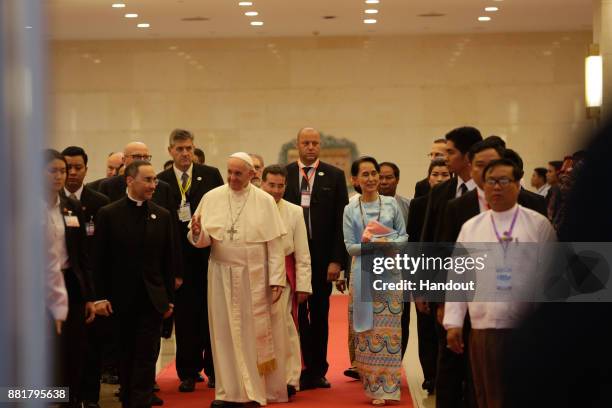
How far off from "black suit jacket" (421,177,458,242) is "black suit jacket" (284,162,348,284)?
7.31ft

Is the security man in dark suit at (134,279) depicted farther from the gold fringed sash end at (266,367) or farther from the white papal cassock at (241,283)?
the gold fringed sash end at (266,367)

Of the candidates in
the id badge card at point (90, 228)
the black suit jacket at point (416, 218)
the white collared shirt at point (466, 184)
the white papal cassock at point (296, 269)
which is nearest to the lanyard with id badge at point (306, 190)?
the white papal cassock at point (296, 269)

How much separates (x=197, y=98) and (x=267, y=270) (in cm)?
1167

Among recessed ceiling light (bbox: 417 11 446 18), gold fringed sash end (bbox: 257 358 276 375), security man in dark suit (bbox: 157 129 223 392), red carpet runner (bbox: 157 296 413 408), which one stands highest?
recessed ceiling light (bbox: 417 11 446 18)

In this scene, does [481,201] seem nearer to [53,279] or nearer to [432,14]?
[53,279]

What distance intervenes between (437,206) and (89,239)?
8.85 feet

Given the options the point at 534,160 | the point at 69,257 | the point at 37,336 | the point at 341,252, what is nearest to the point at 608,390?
the point at 37,336

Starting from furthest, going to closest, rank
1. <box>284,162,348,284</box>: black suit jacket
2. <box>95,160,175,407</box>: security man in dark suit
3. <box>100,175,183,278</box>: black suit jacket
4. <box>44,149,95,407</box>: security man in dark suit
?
<box>284,162,348,284</box>: black suit jacket, <box>100,175,183,278</box>: black suit jacket, <box>95,160,175,407</box>: security man in dark suit, <box>44,149,95,407</box>: security man in dark suit

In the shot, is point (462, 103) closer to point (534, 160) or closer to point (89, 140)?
point (534, 160)

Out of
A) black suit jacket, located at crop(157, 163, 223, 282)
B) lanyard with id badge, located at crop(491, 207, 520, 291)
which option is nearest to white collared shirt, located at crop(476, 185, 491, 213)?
lanyard with id badge, located at crop(491, 207, 520, 291)

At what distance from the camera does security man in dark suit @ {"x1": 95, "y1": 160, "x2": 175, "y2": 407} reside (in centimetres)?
714

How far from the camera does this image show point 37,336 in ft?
5.38

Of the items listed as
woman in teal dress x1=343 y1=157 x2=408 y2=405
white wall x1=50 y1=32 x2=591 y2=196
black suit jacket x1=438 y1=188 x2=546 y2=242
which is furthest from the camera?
white wall x1=50 y1=32 x2=591 y2=196

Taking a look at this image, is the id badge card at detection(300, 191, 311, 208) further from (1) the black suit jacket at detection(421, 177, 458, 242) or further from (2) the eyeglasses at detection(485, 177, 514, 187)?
(2) the eyeglasses at detection(485, 177, 514, 187)
